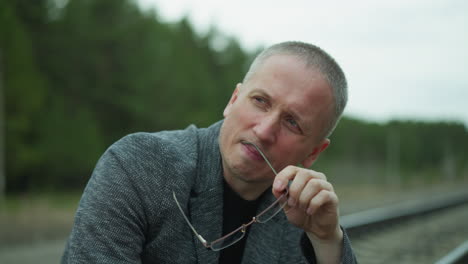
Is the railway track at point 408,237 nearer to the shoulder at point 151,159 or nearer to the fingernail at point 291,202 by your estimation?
the fingernail at point 291,202

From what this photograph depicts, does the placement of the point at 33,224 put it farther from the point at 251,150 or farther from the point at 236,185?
the point at 251,150

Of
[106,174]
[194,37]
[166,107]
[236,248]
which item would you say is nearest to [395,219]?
[236,248]

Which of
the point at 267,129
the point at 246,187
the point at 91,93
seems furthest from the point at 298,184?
the point at 91,93

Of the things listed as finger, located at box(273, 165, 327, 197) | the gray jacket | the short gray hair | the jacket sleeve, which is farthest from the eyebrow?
the jacket sleeve

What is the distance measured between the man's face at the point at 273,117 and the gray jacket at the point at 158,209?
0.12 m

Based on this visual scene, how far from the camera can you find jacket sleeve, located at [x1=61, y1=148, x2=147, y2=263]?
1.73 m

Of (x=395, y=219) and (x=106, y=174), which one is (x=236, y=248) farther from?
(x=395, y=219)

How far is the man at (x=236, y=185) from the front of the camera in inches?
70.7

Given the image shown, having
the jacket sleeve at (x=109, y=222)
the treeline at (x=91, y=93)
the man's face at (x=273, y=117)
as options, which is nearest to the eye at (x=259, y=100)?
the man's face at (x=273, y=117)

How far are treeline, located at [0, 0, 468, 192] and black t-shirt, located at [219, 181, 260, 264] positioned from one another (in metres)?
19.8

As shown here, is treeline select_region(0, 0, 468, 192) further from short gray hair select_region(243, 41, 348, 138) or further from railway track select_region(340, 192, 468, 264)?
short gray hair select_region(243, 41, 348, 138)

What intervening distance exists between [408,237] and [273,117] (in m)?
3.04

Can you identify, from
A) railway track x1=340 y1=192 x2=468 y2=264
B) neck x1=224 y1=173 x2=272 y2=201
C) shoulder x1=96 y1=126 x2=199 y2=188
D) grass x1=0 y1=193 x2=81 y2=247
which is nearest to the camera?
shoulder x1=96 y1=126 x2=199 y2=188

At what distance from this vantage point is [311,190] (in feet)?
5.95
